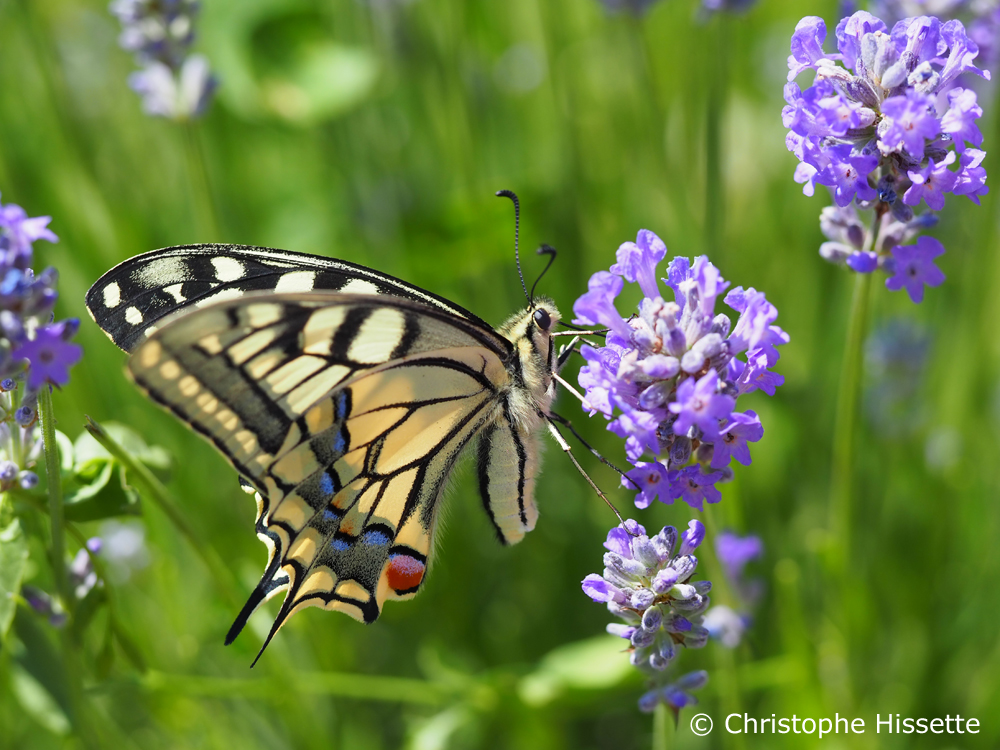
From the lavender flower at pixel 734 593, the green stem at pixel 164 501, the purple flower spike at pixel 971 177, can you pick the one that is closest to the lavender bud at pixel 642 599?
the lavender flower at pixel 734 593

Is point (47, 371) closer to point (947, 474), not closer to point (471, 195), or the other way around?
point (471, 195)

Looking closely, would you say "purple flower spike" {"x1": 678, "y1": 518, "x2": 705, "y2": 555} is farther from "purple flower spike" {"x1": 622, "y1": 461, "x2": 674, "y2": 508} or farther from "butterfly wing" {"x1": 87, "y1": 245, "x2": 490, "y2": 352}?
"butterfly wing" {"x1": 87, "y1": 245, "x2": 490, "y2": 352}

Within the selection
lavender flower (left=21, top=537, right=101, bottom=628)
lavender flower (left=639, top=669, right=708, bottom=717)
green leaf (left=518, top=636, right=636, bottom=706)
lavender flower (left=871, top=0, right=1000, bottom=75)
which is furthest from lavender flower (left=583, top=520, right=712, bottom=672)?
lavender flower (left=871, top=0, right=1000, bottom=75)

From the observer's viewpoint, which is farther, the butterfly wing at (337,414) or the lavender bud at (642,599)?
the butterfly wing at (337,414)

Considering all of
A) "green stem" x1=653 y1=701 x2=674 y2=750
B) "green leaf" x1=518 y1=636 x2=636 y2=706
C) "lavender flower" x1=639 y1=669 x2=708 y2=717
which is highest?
"lavender flower" x1=639 y1=669 x2=708 y2=717

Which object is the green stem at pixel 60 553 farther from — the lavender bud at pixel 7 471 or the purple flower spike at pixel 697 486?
the purple flower spike at pixel 697 486

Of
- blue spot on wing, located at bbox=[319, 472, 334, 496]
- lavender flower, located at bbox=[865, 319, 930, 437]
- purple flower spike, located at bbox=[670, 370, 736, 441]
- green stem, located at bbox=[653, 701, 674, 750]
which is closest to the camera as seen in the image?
purple flower spike, located at bbox=[670, 370, 736, 441]

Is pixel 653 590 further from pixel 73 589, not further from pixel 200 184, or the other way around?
pixel 200 184
